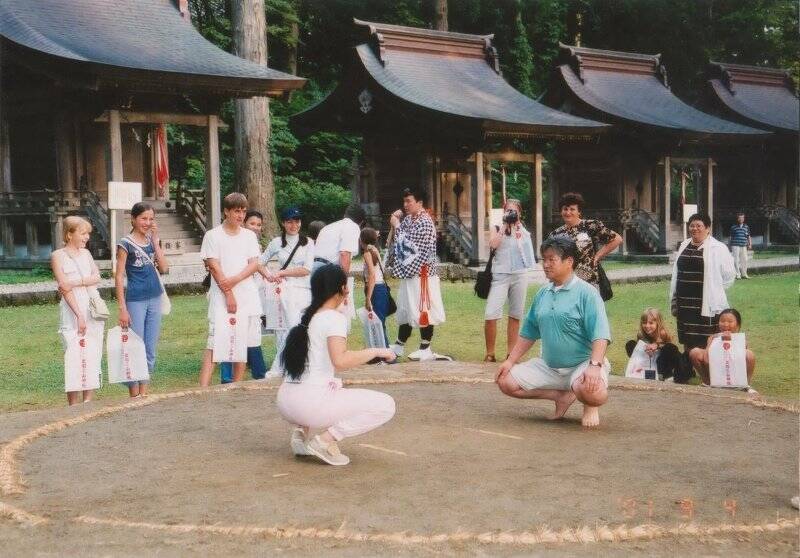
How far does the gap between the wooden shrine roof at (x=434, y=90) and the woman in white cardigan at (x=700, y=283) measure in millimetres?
12347

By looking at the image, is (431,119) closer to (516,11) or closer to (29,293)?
(29,293)

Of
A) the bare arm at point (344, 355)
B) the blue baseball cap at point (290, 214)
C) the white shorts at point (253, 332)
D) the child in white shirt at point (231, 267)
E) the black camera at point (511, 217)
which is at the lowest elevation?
the white shorts at point (253, 332)

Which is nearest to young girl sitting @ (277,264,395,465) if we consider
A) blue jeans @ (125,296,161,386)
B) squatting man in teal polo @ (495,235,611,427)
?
squatting man in teal polo @ (495,235,611,427)

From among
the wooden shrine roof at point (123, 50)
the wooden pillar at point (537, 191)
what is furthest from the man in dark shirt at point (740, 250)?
the wooden shrine roof at point (123, 50)

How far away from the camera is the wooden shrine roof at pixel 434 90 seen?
860 inches

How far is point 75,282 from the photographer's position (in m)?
7.37

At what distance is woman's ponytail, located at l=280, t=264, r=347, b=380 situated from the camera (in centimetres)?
526

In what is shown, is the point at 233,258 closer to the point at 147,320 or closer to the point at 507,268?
the point at 147,320

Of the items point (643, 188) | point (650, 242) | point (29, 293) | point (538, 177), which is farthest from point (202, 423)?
point (643, 188)

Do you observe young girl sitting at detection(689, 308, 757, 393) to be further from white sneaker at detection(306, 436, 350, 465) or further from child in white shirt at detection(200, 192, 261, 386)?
white sneaker at detection(306, 436, 350, 465)

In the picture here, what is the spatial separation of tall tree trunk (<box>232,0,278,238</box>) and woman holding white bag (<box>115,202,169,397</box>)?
1361 centimetres

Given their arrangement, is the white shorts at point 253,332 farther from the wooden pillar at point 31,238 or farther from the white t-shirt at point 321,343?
the wooden pillar at point 31,238

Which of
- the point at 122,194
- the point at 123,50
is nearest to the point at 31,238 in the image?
the point at 123,50

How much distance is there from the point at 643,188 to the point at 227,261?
73.6ft
